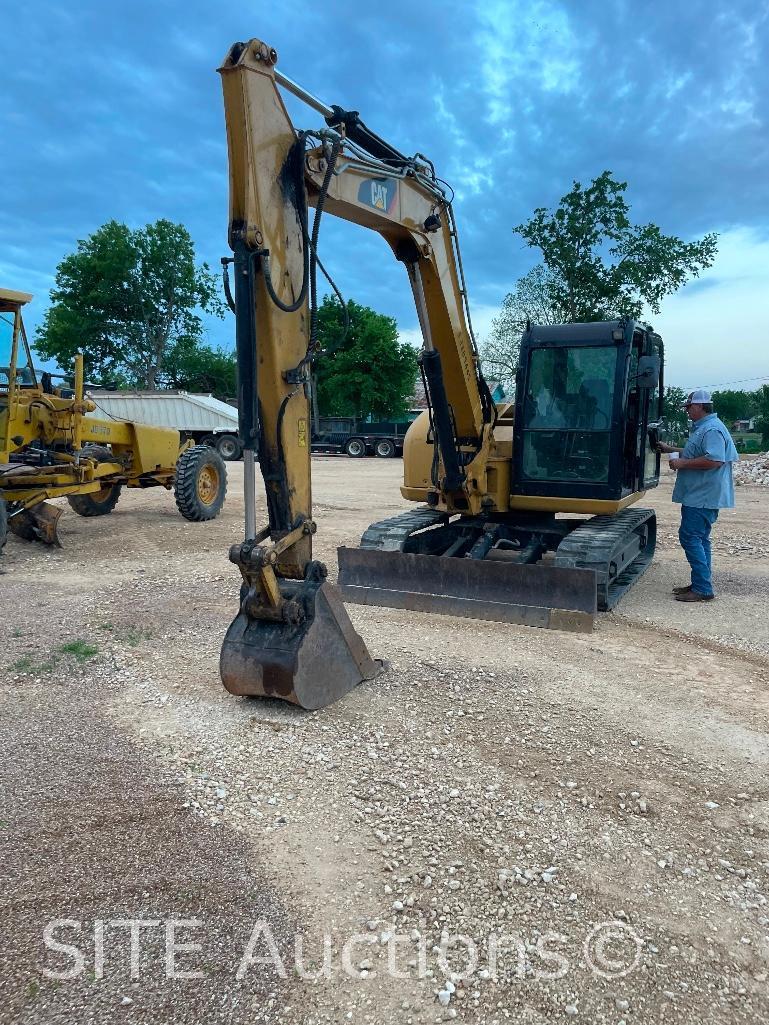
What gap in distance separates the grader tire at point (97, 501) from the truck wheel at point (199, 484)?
43.2 inches

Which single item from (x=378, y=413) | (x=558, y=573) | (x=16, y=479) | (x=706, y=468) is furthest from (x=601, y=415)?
(x=378, y=413)

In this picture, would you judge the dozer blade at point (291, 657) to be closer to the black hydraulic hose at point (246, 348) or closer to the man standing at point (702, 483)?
the black hydraulic hose at point (246, 348)

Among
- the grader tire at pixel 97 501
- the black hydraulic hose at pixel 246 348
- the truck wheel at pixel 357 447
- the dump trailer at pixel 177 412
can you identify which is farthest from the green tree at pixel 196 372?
the black hydraulic hose at pixel 246 348

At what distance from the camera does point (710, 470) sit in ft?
21.4

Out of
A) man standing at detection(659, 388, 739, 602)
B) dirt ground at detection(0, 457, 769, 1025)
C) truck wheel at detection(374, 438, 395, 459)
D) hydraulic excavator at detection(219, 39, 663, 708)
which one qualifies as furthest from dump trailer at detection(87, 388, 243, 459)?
dirt ground at detection(0, 457, 769, 1025)

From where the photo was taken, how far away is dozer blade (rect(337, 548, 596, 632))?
582 cm

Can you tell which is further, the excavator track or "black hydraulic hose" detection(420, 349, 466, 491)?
"black hydraulic hose" detection(420, 349, 466, 491)

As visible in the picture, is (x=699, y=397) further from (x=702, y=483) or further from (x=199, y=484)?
(x=199, y=484)

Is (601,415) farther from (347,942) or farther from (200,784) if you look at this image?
(347,942)

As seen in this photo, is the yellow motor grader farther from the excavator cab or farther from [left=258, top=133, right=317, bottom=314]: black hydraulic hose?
the excavator cab

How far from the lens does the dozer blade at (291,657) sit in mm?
3902

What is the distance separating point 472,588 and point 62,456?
19.5 ft

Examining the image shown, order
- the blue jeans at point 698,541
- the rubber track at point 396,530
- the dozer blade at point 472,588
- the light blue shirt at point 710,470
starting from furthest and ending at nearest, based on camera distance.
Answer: the rubber track at point 396,530 < the blue jeans at point 698,541 < the light blue shirt at point 710,470 < the dozer blade at point 472,588

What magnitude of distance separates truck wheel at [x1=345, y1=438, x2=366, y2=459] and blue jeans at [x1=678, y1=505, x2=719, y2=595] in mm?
25319
